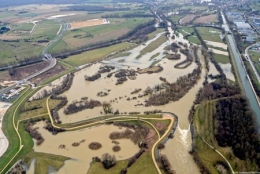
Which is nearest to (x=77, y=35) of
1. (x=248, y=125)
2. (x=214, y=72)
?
(x=214, y=72)

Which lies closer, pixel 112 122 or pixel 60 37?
pixel 112 122

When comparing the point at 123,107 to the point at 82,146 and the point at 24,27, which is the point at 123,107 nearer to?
the point at 82,146

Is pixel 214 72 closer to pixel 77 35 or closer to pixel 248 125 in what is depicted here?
pixel 248 125

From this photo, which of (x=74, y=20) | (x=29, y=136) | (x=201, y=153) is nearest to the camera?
(x=201, y=153)

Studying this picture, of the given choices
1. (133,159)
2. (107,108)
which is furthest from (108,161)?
(107,108)

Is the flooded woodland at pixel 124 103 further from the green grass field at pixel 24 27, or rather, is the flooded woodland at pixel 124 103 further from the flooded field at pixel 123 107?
the green grass field at pixel 24 27

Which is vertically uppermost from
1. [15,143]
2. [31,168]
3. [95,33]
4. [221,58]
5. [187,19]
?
[187,19]
